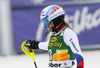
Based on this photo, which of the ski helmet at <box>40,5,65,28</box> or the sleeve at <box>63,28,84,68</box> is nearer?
the sleeve at <box>63,28,84,68</box>

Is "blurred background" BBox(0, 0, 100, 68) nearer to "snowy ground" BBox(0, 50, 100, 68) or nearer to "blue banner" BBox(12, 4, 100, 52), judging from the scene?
"blue banner" BBox(12, 4, 100, 52)

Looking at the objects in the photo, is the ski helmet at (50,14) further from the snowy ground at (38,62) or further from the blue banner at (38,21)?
the blue banner at (38,21)

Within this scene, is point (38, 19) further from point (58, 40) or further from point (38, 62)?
point (58, 40)

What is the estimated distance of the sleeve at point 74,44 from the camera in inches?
102

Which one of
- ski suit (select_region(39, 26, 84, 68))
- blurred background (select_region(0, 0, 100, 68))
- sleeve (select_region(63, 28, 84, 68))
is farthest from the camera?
blurred background (select_region(0, 0, 100, 68))

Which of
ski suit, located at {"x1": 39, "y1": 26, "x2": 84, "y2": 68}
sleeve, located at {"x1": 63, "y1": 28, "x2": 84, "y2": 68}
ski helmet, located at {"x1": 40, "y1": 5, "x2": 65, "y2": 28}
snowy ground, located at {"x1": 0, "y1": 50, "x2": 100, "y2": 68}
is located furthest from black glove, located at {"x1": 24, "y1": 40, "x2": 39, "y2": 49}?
snowy ground, located at {"x1": 0, "y1": 50, "x2": 100, "y2": 68}

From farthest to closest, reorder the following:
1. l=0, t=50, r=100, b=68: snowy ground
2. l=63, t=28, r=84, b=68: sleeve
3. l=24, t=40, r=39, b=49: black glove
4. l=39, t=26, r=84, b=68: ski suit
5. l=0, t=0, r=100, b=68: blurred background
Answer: l=0, t=0, r=100, b=68: blurred background < l=0, t=50, r=100, b=68: snowy ground < l=24, t=40, r=39, b=49: black glove < l=39, t=26, r=84, b=68: ski suit < l=63, t=28, r=84, b=68: sleeve

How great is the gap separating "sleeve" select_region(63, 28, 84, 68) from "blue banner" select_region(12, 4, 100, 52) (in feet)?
19.2

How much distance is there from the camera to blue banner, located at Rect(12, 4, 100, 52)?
8555 mm

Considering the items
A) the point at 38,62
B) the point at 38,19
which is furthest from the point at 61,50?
the point at 38,19

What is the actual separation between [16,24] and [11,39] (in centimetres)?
57

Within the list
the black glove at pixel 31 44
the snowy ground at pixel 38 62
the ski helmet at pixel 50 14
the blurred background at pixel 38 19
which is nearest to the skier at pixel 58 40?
the ski helmet at pixel 50 14

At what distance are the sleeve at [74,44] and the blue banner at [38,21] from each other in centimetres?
585

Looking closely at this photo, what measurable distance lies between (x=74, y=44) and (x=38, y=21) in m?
5.98
